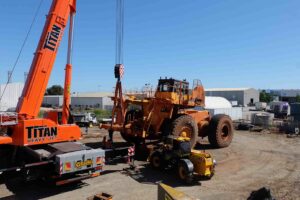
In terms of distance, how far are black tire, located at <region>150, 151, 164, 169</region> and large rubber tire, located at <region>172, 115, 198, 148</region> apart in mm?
2130

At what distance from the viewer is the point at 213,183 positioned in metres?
10.4

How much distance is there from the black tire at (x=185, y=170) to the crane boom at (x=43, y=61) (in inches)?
199

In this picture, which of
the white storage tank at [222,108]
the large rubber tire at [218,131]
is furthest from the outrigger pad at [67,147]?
the white storage tank at [222,108]

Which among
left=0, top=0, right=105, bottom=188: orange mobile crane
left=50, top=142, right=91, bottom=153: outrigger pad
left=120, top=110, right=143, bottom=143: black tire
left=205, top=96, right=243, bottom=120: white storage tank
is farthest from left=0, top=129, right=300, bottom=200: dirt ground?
left=205, top=96, right=243, bottom=120: white storage tank

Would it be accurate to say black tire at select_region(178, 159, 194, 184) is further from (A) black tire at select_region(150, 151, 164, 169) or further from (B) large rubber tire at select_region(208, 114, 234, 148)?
(B) large rubber tire at select_region(208, 114, 234, 148)

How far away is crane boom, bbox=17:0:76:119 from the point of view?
9438 mm

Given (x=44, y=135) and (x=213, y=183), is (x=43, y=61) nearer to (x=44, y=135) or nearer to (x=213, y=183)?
(x=44, y=135)

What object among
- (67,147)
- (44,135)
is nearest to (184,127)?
(67,147)

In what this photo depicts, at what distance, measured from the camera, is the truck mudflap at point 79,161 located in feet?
28.6

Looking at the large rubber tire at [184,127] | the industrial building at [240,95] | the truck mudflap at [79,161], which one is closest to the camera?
the truck mudflap at [79,161]

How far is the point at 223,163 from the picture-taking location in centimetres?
1340

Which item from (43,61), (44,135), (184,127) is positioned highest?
(43,61)

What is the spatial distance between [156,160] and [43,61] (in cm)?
556

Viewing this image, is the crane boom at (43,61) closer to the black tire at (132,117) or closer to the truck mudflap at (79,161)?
the truck mudflap at (79,161)
